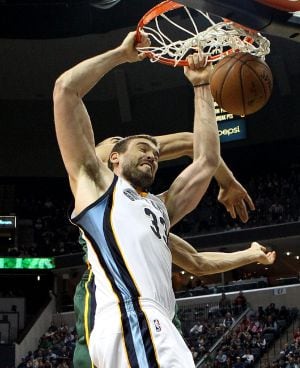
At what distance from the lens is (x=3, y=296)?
25172 millimetres

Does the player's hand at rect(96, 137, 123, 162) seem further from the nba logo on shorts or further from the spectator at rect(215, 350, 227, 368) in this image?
the spectator at rect(215, 350, 227, 368)

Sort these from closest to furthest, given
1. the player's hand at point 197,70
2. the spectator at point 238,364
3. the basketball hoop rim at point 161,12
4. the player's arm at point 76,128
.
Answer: the player's arm at point 76,128, the player's hand at point 197,70, the basketball hoop rim at point 161,12, the spectator at point 238,364

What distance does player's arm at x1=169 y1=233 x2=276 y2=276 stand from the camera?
403 centimetres

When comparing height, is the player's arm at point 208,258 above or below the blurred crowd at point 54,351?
above

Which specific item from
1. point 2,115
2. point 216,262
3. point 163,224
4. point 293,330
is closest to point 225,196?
point 216,262

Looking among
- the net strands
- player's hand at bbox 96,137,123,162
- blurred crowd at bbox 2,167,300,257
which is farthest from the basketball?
blurred crowd at bbox 2,167,300,257

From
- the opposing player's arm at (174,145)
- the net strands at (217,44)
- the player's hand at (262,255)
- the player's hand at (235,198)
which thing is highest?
the net strands at (217,44)

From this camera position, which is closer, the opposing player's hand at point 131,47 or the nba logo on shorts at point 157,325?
the nba logo on shorts at point 157,325

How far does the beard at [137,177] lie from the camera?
3.26m

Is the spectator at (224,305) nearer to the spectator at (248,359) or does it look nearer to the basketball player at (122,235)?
the spectator at (248,359)

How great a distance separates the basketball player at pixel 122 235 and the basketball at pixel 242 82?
978 mm

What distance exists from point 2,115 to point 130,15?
738 cm

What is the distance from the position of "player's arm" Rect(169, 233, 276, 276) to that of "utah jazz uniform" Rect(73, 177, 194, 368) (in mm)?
776

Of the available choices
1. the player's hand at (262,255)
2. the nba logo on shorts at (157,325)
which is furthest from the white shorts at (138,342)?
the player's hand at (262,255)
